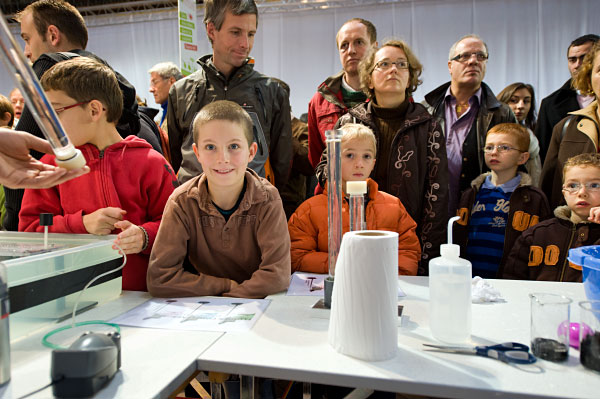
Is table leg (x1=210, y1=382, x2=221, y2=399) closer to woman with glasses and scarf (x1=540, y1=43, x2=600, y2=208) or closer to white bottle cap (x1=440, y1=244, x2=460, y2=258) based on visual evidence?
white bottle cap (x1=440, y1=244, x2=460, y2=258)

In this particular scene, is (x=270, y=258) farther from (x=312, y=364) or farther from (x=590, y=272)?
(x=590, y=272)

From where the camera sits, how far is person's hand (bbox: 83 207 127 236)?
1.40 m

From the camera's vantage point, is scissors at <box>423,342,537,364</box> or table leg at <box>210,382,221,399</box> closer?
scissors at <box>423,342,537,364</box>

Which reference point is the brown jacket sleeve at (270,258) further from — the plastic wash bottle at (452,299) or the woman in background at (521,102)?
the woman in background at (521,102)

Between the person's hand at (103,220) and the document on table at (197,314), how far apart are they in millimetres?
309

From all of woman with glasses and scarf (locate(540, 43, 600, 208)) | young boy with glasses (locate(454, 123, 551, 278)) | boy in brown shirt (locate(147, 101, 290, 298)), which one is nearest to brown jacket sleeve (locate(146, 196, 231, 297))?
boy in brown shirt (locate(147, 101, 290, 298))

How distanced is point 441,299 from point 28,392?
837 mm

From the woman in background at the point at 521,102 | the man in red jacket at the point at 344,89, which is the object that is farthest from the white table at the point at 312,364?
the woman in background at the point at 521,102

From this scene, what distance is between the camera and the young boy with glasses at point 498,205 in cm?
223

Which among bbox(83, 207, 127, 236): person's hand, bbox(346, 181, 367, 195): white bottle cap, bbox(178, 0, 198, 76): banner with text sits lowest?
bbox(83, 207, 127, 236): person's hand

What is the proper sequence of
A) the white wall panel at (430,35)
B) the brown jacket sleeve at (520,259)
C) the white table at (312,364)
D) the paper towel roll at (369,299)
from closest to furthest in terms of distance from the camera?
the white table at (312,364), the paper towel roll at (369,299), the brown jacket sleeve at (520,259), the white wall panel at (430,35)

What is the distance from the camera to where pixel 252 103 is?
2.24 m

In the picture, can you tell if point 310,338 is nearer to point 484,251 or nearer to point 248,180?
point 248,180

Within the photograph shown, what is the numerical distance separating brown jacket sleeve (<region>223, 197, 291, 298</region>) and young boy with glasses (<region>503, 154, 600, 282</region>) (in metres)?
1.23
